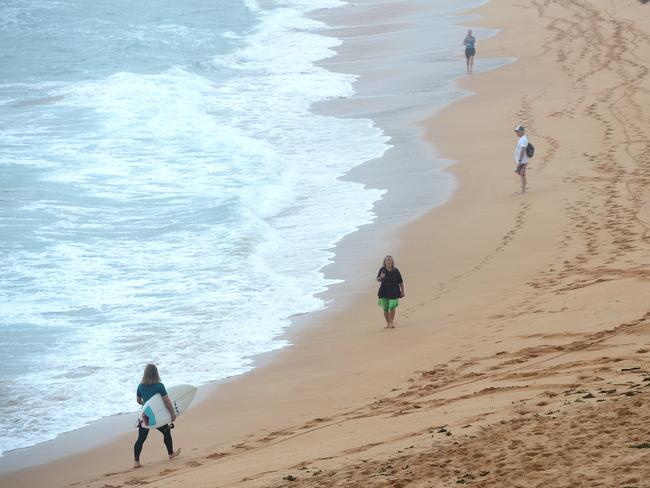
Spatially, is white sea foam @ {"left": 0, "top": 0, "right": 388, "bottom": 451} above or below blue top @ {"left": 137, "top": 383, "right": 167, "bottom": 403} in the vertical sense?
above

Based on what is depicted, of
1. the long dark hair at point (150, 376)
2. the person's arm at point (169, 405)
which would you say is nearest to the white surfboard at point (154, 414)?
the person's arm at point (169, 405)

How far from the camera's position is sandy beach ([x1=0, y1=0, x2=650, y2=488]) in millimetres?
7816

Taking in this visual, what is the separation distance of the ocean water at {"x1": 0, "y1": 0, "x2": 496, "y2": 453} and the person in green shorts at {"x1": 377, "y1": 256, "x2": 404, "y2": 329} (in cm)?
160

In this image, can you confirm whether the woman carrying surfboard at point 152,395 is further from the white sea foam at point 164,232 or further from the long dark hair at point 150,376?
the white sea foam at point 164,232

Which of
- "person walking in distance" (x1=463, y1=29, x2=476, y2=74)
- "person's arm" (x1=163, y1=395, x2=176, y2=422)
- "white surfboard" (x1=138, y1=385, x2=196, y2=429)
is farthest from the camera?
"person walking in distance" (x1=463, y1=29, x2=476, y2=74)

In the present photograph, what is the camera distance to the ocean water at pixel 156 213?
44.2 feet

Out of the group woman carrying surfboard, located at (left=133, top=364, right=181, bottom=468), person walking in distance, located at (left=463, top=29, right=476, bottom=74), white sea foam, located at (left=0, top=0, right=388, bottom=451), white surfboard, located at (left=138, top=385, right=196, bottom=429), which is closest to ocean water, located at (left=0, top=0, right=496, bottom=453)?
white sea foam, located at (left=0, top=0, right=388, bottom=451)

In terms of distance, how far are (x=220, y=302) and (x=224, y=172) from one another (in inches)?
378

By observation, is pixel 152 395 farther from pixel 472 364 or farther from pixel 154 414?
pixel 472 364

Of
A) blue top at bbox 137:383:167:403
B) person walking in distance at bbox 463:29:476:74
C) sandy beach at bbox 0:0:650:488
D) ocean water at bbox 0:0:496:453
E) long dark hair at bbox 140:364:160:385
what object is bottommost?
sandy beach at bbox 0:0:650:488

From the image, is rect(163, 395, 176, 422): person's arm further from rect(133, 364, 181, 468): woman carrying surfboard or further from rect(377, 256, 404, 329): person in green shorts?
rect(377, 256, 404, 329): person in green shorts

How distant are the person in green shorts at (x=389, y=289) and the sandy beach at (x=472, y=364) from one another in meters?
0.31

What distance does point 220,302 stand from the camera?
15.7 meters

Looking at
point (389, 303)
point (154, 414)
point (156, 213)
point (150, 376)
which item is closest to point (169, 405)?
point (154, 414)
